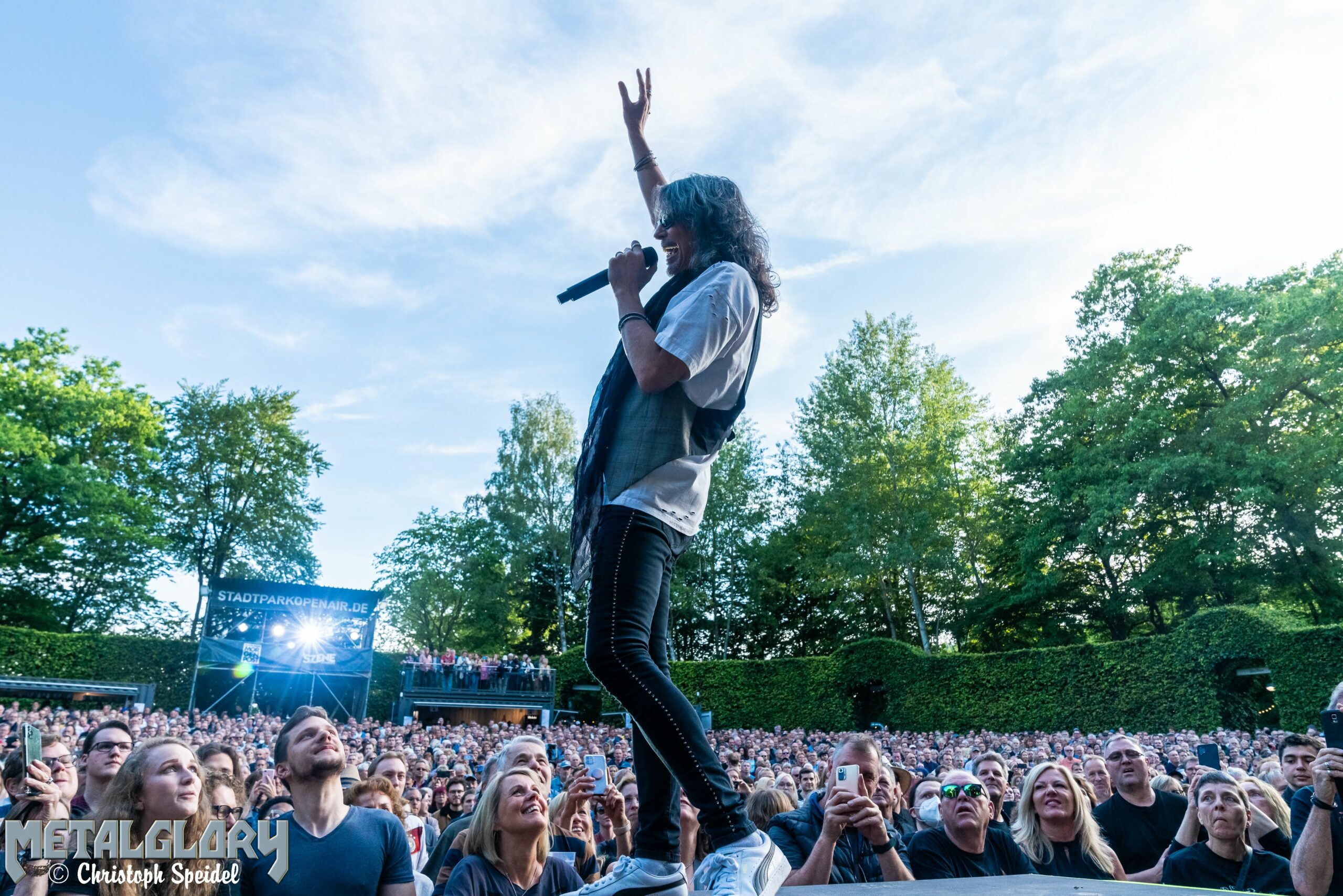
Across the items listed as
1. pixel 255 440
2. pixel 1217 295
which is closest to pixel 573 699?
pixel 255 440

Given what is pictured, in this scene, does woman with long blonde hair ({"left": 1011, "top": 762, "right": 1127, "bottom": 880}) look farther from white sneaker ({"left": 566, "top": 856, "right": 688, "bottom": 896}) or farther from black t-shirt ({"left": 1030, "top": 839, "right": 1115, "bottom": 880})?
white sneaker ({"left": 566, "top": 856, "right": 688, "bottom": 896})

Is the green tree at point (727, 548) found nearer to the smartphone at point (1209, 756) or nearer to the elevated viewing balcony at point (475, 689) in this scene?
the elevated viewing balcony at point (475, 689)

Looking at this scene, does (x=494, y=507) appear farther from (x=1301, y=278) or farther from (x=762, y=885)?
(x=762, y=885)

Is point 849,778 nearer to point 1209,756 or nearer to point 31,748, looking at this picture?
point 31,748

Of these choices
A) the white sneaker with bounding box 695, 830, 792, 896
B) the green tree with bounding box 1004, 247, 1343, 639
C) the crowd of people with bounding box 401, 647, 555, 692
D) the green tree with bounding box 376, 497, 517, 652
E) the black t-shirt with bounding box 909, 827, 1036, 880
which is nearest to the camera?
the white sneaker with bounding box 695, 830, 792, 896

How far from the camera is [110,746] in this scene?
3.93 m

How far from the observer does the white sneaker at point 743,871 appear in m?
1.67

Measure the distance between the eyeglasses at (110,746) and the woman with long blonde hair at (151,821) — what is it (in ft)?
3.69

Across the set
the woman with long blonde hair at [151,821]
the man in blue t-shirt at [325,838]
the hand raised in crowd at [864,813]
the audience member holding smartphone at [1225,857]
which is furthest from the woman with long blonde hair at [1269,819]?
the woman with long blonde hair at [151,821]

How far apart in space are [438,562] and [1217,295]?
29.9m

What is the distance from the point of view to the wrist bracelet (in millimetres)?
2006

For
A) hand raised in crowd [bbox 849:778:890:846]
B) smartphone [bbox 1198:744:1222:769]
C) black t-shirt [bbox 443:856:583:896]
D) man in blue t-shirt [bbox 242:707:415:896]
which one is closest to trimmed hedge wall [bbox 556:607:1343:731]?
smartphone [bbox 1198:744:1222:769]

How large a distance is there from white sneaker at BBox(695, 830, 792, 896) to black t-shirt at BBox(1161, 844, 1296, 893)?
2.89m

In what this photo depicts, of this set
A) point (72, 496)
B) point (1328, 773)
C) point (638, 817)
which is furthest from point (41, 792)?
point (72, 496)
